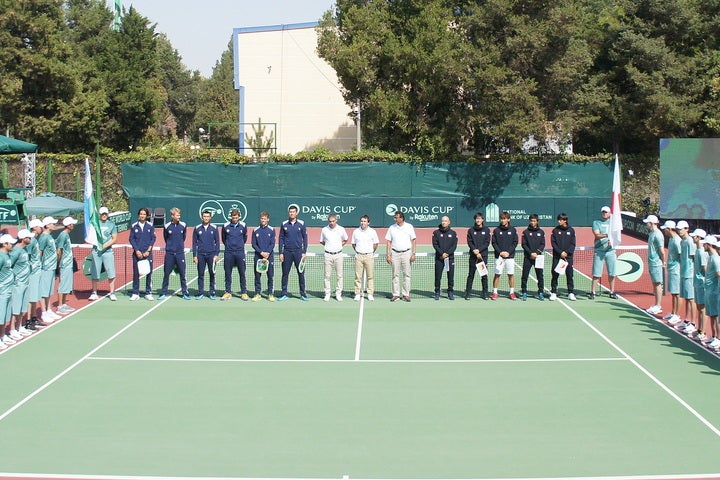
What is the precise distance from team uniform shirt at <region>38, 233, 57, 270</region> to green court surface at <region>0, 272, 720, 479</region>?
115 centimetres

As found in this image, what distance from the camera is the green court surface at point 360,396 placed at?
937cm

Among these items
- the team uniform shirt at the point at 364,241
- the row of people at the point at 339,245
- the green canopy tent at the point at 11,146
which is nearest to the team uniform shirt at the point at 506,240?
the row of people at the point at 339,245

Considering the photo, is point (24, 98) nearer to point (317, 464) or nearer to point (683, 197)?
point (683, 197)

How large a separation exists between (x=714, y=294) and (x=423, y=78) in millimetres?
24410

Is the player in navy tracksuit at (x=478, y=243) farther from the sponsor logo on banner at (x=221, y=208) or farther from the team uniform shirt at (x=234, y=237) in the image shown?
the sponsor logo on banner at (x=221, y=208)

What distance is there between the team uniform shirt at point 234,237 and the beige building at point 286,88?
30.1m

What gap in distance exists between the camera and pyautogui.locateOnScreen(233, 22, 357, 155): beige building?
48.1 m

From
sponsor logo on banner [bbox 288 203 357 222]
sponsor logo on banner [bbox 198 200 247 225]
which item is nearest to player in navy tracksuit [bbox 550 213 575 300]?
sponsor logo on banner [bbox 288 203 357 222]

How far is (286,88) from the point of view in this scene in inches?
1901

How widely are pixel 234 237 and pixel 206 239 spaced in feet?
2.03

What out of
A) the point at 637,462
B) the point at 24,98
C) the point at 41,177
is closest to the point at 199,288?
the point at 637,462

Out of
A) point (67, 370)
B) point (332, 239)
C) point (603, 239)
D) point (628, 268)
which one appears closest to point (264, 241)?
point (332, 239)

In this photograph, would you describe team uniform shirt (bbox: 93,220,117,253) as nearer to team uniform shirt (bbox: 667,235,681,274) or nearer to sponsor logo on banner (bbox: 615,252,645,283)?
sponsor logo on banner (bbox: 615,252,645,283)

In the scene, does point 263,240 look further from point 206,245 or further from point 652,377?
point 652,377
